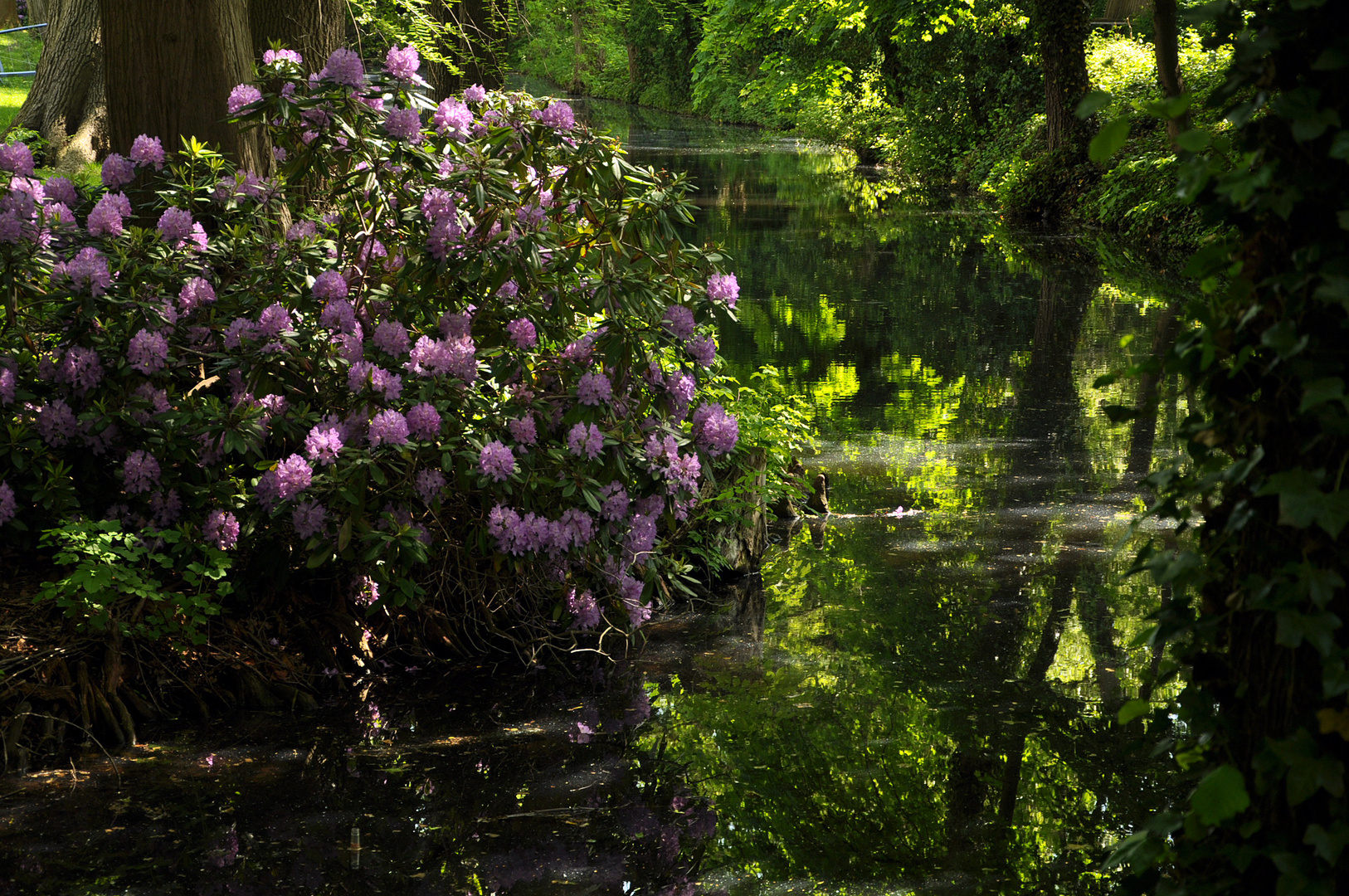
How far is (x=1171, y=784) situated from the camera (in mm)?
3650

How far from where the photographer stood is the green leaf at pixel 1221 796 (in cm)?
187

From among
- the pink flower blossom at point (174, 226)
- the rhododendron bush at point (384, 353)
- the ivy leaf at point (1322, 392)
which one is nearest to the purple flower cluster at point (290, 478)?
the rhododendron bush at point (384, 353)

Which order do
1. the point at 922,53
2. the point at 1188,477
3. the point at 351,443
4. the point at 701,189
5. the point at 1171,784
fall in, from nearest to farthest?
the point at 1188,477 < the point at 1171,784 < the point at 351,443 < the point at 701,189 < the point at 922,53

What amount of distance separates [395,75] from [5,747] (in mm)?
2769

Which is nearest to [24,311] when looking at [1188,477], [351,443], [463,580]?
[351,443]

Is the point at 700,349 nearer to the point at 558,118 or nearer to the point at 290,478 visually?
the point at 558,118

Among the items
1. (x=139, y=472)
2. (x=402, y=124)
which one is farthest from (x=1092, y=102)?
(x=139, y=472)

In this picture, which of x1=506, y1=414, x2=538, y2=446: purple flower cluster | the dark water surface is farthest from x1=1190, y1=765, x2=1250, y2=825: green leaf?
x1=506, y1=414, x2=538, y2=446: purple flower cluster

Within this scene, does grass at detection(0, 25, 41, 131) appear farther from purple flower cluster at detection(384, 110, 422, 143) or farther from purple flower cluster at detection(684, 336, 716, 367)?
purple flower cluster at detection(684, 336, 716, 367)

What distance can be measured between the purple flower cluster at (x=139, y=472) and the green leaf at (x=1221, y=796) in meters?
3.53

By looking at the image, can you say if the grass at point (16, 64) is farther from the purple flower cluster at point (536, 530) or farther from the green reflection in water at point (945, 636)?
the purple flower cluster at point (536, 530)

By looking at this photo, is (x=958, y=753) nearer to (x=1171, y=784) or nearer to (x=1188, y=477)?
(x=1171, y=784)

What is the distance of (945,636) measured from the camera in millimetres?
4840

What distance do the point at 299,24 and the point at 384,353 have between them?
3.34 meters
